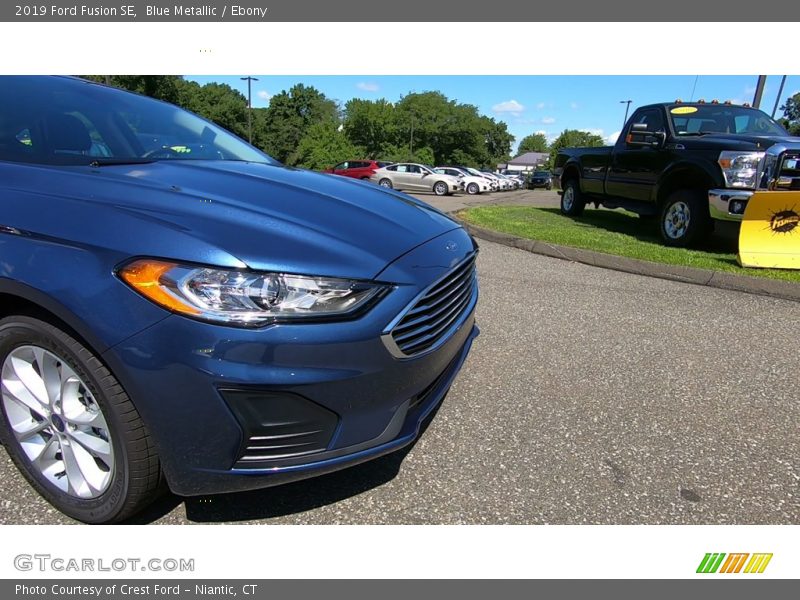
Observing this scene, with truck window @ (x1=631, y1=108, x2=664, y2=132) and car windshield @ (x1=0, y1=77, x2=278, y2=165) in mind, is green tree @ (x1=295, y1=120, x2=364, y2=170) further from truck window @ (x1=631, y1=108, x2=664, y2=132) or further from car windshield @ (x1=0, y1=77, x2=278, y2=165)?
car windshield @ (x1=0, y1=77, x2=278, y2=165)

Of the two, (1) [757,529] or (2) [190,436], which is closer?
(2) [190,436]

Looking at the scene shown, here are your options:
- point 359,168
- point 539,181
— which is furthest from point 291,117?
point 359,168

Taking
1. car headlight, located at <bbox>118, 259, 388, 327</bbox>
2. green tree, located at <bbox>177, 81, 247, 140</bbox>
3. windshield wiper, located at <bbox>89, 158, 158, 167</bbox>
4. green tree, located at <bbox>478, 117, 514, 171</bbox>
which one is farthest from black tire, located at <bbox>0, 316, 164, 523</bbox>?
green tree, located at <bbox>478, 117, 514, 171</bbox>

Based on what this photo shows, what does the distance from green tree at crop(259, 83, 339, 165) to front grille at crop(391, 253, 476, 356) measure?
7090cm

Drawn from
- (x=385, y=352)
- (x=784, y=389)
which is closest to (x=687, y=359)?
(x=784, y=389)

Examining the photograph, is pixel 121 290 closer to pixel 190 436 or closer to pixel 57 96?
pixel 190 436

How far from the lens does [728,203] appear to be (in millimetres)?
5914

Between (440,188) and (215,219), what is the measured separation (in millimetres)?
22881

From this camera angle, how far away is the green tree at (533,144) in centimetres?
14212

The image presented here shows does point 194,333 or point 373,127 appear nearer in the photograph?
point 194,333

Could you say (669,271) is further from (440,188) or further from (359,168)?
(359,168)

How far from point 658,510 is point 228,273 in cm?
191

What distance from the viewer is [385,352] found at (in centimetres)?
169

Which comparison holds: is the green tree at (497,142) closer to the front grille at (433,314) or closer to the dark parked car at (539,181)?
the dark parked car at (539,181)
